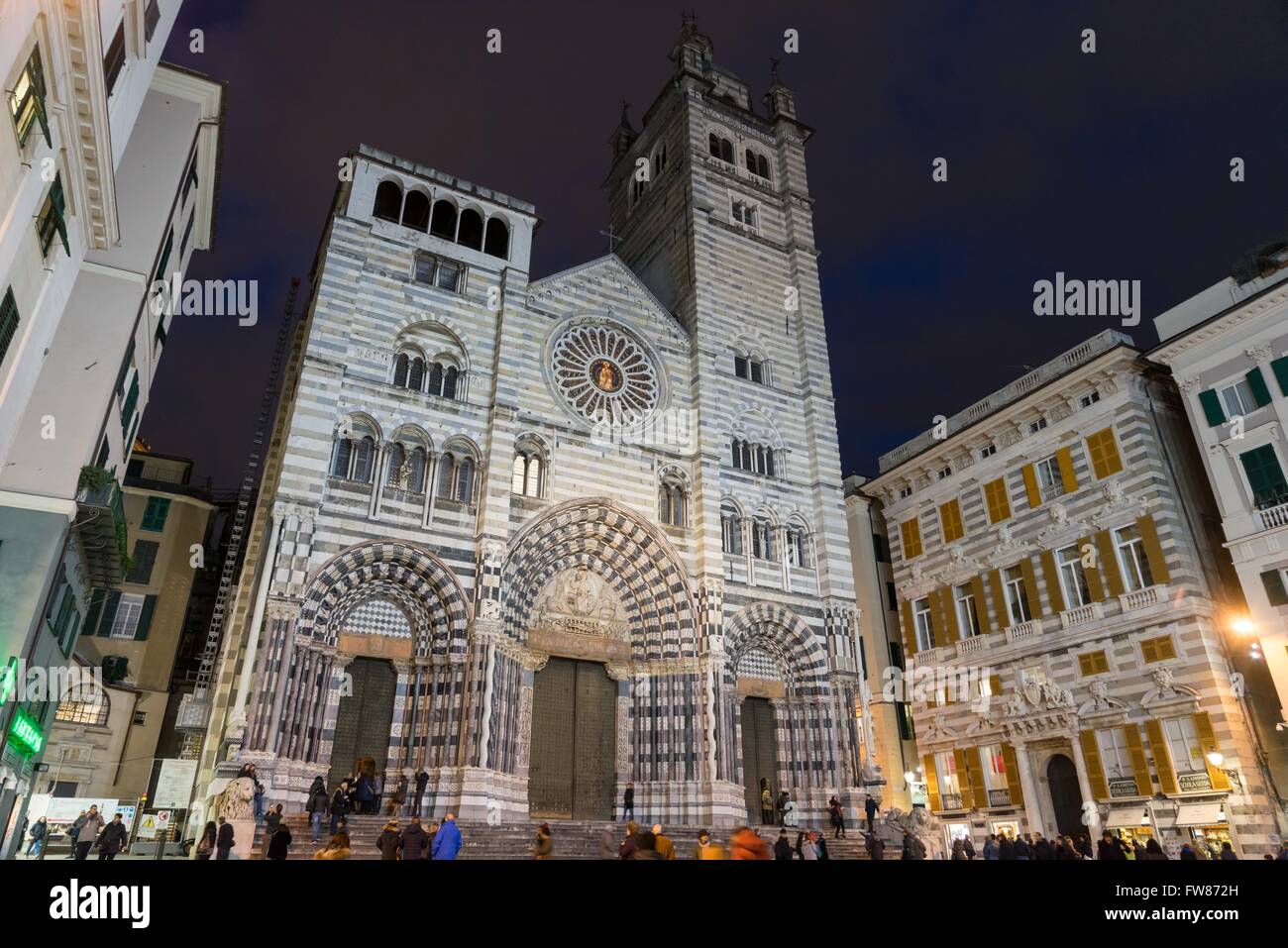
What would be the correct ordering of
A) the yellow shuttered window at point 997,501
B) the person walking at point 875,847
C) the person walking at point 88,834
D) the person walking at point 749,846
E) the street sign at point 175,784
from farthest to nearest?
the yellow shuttered window at point 997,501 < the street sign at point 175,784 < the person walking at point 875,847 < the person walking at point 88,834 < the person walking at point 749,846

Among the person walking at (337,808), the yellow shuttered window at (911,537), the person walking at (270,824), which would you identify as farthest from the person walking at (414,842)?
the yellow shuttered window at (911,537)

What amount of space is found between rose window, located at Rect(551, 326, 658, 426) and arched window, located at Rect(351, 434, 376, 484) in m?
6.01

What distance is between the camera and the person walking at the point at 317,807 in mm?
15773

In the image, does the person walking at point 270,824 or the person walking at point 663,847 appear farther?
the person walking at point 270,824

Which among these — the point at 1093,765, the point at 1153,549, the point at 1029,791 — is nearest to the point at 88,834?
the point at 1029,791

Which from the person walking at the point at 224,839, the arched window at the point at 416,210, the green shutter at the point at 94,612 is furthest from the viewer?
the green shutter at the point at 94,612

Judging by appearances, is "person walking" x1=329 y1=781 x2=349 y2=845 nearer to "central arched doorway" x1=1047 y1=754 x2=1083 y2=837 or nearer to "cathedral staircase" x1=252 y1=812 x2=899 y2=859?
"cathedral staircase" x1=252 y1=812 x2=899 y2=859

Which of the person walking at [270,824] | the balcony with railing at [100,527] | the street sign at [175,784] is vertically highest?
the balcony with railing at [100,527]

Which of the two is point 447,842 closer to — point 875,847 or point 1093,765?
point 875,847

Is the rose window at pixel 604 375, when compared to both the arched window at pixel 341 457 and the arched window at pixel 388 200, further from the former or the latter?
the arched window at pixel 341 457

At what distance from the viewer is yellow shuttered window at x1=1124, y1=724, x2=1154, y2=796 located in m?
20.3

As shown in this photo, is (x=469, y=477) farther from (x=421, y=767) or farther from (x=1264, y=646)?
(x=1264, y=646)

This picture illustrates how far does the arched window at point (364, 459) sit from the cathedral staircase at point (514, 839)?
26.3 ft

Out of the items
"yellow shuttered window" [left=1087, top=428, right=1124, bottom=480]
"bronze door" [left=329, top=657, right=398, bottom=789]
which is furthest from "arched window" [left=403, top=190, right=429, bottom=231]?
"yellow shuttered window" [left=1087, top=428, right=1124, bottom=480]
